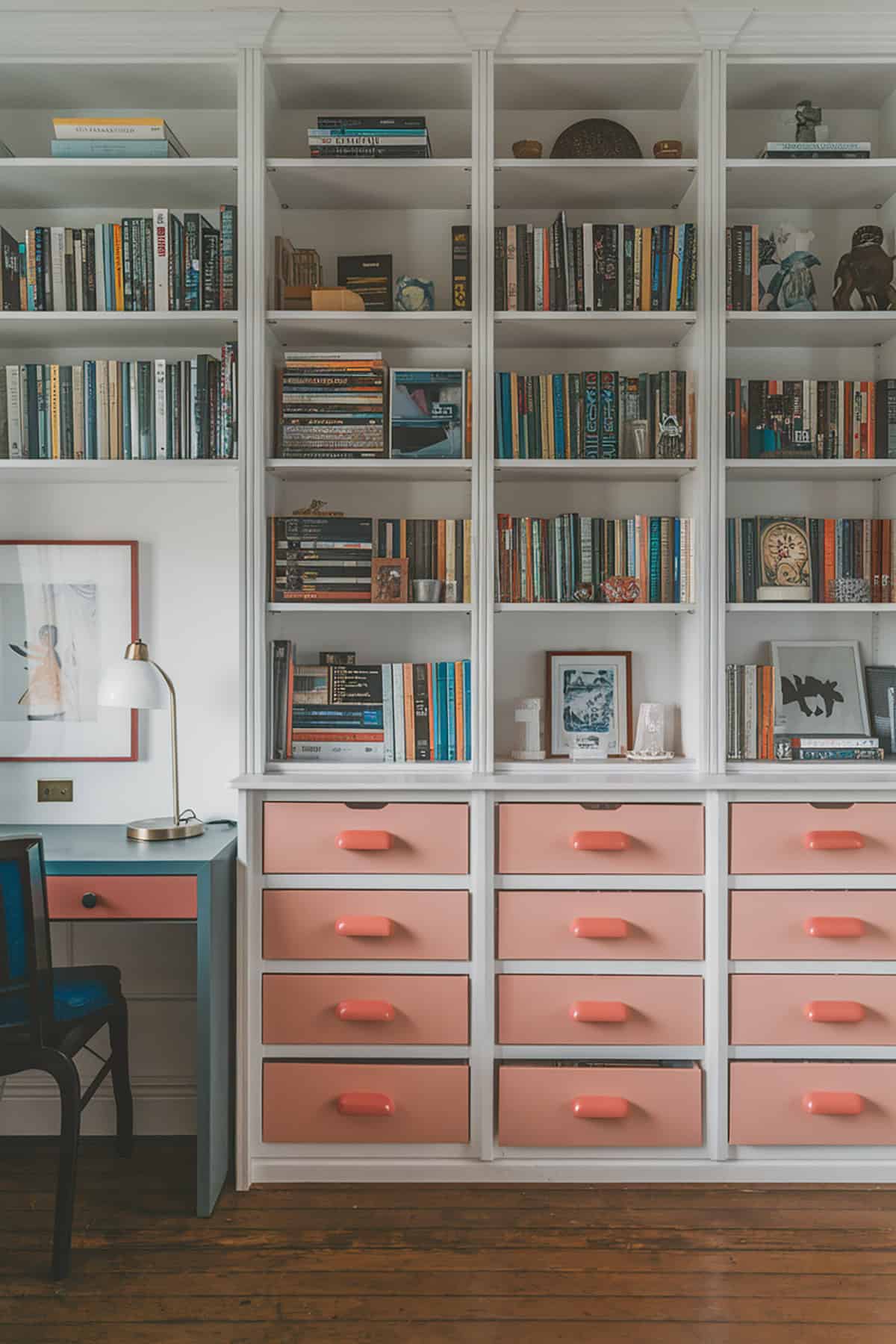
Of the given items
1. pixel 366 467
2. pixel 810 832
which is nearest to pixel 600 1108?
pixel 810 832

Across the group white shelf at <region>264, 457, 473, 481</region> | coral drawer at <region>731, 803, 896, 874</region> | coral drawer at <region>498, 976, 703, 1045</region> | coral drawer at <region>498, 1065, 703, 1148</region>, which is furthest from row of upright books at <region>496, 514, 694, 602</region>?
coral drawer at <region>498, 1065, 703, 1148</region>

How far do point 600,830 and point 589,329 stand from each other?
127 centimetres

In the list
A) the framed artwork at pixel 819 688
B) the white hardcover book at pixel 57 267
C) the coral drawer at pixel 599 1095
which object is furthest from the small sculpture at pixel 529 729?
the white hardcover book at pixel 57 267

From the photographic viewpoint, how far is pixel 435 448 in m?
2.58

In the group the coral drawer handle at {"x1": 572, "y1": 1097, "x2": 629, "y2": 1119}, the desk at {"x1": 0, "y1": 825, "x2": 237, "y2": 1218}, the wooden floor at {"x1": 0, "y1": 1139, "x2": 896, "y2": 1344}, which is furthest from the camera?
the coral drawer handle at {"x1": 572, "y1": 1097, "x2": 629, "y2": 1119}

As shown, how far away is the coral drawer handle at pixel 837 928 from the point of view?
2.39 m

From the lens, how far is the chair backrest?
1.97 meters

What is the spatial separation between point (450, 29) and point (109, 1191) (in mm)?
2904

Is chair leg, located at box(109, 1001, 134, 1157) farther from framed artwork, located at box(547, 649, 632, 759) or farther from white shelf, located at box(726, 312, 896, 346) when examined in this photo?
white shelf, located at box(726, 312, 896, 346)

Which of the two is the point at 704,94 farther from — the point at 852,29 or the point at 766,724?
the point at 766,724

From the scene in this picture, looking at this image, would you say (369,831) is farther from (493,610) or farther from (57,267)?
(57,267)

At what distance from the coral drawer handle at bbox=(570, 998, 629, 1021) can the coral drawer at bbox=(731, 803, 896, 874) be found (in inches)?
17.2

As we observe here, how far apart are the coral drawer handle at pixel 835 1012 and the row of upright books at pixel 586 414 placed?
1.40m

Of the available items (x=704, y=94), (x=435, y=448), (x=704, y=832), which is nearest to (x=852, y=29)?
(x=704, y=94)
